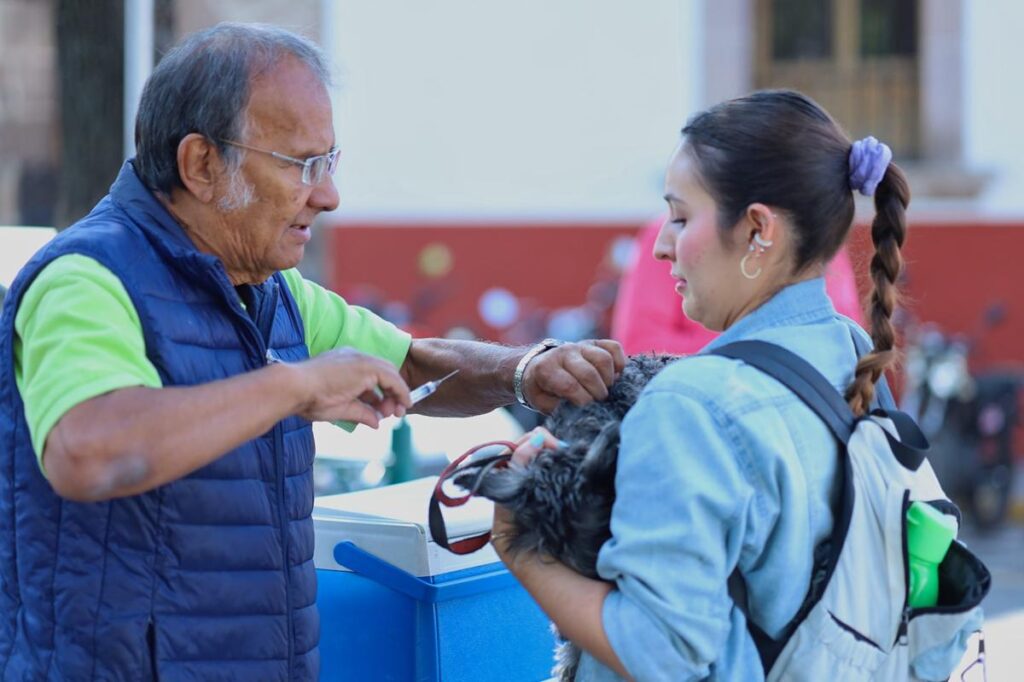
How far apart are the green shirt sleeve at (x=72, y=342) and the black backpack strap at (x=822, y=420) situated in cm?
78

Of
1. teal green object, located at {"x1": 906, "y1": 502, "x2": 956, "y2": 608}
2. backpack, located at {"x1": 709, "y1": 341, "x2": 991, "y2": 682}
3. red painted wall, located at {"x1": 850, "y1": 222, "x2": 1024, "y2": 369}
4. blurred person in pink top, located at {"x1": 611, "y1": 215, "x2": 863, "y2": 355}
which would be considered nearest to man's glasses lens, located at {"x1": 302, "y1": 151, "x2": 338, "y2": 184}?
backpack, located at {"x1": 709, "y1": 341, "x2": 991, "y2": 682}

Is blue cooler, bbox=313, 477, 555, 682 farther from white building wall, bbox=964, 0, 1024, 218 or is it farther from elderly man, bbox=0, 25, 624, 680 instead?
white building wall, bbox=964, 0, 1024, 218

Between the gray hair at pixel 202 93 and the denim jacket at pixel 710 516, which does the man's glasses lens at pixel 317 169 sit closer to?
the gray hair at pixel 202 93

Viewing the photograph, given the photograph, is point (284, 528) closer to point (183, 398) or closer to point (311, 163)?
point (183, 398)

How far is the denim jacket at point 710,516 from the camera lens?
170 cm

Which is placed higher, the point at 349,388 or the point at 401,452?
the point at 349,388

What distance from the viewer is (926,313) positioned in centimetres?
991

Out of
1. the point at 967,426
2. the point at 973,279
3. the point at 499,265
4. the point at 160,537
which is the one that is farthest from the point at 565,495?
the point at 973,279

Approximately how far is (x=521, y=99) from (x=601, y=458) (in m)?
8.56

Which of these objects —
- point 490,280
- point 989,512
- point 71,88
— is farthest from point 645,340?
point 490,280

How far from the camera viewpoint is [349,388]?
73.7 inches

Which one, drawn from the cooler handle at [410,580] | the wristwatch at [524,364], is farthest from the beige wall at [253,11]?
the cooler handle at [410,580]

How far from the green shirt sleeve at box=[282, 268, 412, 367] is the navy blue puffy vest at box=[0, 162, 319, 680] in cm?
36

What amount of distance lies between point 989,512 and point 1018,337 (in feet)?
5.38
